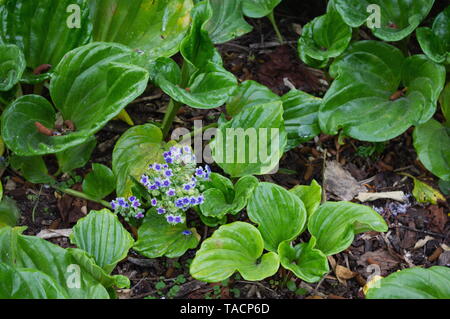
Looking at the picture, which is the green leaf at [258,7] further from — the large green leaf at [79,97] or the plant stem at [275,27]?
the large green leaf at [79,97]

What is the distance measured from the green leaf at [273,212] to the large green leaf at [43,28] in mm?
1051

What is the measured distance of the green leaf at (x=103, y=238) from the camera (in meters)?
2.09

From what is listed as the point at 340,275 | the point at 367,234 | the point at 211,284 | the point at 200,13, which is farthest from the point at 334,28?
the point at 211,284

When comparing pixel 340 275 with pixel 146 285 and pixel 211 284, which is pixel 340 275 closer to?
pixel 211 284

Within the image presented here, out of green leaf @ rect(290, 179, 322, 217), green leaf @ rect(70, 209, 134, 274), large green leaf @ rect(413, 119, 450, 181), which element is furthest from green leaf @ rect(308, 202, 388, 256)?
green leaf @ rect(70, 209, 134, 274)

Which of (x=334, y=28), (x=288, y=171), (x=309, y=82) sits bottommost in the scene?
(x=288, y=171)

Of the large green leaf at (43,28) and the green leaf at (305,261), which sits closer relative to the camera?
the green leaf at (305,261)

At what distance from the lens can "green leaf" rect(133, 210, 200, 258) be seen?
2301 mm

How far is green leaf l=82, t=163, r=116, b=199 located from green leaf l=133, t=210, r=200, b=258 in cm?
25

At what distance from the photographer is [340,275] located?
2428 mm

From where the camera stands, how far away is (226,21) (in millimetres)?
2848

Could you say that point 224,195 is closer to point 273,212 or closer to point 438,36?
point 273,212

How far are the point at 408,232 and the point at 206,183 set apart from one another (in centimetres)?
101

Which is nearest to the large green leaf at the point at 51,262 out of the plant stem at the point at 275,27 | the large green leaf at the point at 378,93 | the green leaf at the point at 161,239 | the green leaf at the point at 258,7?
the green leaf at the point at 161,239
